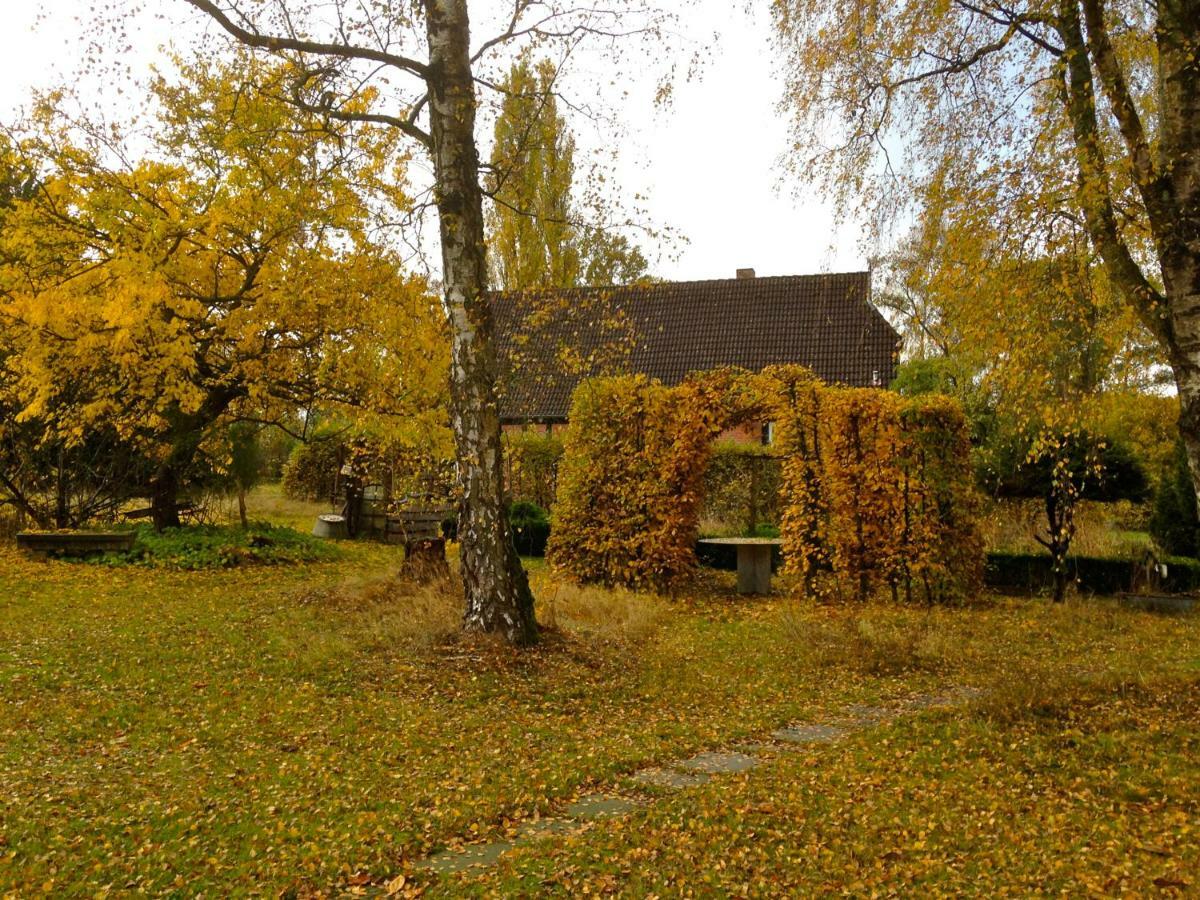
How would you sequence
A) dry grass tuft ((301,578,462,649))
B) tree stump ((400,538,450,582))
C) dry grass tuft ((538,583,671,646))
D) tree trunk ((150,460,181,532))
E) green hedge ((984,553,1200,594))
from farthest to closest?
1. tree trunk ((150,460,181,532))
2. green hedge ((984,553,1200,594))
3. tree stump ((400,538,450,582))
4. dry grass tuft ((538,583,671,646))
5. dry grass tuft ((301,578,462,649))

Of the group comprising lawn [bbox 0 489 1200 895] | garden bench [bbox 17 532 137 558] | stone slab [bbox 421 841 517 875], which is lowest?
stone slab [bbox 421 841 517 875]

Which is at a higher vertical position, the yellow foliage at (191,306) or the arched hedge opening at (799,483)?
the yellow foliage at (191,306)

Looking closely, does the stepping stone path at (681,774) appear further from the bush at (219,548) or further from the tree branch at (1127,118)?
the bush at (219,548)

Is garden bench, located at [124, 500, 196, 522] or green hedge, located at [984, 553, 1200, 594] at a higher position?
garden bench, located at [124, 500, 196, 522]

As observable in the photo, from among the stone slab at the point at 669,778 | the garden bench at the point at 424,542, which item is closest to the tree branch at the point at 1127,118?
the stone slab at the point at 669,778

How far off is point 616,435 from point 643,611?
313 centimetres

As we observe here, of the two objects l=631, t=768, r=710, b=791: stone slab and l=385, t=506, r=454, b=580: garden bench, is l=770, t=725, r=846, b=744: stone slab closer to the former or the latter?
l=631, t=768, r=710, b=791: stone slab

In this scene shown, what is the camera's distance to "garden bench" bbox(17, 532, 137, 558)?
45.5ft

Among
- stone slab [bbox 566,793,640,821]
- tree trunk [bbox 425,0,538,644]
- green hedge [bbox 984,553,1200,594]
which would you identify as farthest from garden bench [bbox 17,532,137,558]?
green hedge [bbox 984,553,1200,594]

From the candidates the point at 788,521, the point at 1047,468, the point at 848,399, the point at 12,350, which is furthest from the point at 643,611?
the point at 12,350

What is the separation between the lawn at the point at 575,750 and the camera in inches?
156

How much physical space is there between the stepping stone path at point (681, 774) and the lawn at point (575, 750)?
4.9 inches

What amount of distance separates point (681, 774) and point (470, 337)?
14.5 ft

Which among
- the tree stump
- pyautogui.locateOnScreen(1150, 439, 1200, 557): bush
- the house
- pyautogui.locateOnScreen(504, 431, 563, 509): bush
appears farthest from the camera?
the house
